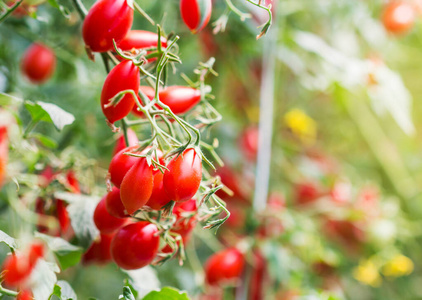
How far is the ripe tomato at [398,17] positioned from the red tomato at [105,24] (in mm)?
792

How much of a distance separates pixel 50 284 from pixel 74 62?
475 mm

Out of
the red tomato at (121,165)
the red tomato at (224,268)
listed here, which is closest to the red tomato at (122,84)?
the red tomato at (121,165)

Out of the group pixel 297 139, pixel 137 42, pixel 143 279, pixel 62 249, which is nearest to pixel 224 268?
pixel 143 279

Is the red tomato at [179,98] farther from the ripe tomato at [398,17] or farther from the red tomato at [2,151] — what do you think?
the ripe tomato at [398,17]

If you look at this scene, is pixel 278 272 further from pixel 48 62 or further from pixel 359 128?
pixel 359 128

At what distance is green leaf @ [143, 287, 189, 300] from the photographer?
41 centimetres

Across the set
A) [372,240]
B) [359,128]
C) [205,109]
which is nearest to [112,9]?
[205,109]

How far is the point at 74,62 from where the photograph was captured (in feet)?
2.48

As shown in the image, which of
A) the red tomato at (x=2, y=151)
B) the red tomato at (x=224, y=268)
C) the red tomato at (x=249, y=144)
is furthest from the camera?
the red tomato at (x=249, y=144)

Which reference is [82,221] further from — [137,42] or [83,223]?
[137,42]

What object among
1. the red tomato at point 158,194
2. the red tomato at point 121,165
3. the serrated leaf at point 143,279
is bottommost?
the serrated leaf at point 143,279

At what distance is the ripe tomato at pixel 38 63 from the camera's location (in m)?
0.70

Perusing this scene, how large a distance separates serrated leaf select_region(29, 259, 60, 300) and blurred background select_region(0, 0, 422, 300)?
0.16m

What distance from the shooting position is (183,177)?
316 mm
